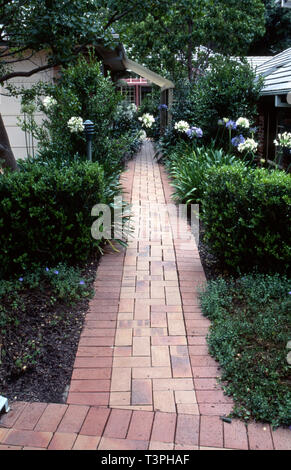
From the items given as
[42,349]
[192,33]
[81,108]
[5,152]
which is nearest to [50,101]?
[81,108]

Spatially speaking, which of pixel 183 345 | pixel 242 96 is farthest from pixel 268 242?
pixel 242 96

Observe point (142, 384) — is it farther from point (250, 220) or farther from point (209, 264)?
point (209, 264)

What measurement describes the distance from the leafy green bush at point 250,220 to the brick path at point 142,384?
1.57 ft

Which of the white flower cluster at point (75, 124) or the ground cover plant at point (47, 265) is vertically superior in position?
the white flower cluster at point (75, 124)

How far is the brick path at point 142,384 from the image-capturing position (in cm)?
257

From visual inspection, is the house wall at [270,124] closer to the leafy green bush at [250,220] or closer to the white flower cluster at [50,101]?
the white flower cluster at [50,101]

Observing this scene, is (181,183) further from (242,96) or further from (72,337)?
(72,337)

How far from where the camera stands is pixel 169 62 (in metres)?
16.3

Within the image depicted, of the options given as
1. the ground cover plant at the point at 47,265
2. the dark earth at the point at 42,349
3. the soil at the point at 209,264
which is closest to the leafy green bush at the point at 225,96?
the ground cover plant at the point at 47,265

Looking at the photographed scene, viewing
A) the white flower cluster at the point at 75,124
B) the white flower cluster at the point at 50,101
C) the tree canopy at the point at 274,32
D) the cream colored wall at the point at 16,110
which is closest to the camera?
the white flower cluster at the point at 75,124

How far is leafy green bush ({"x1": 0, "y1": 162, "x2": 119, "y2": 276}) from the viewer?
455 cm

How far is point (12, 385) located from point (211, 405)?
1.31 m

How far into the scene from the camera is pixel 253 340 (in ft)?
11.4

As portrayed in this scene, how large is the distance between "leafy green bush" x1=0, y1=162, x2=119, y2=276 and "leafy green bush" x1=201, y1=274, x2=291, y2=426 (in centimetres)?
150
